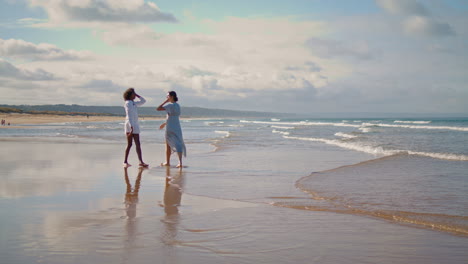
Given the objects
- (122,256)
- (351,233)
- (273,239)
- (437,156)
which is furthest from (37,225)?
(437,156)

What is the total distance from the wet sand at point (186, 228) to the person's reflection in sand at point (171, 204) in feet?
0.05

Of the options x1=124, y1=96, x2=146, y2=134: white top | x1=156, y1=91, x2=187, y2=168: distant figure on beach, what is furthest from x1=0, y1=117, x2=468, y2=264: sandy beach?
x1=124, y1=96, x2=146, y2=134: white top

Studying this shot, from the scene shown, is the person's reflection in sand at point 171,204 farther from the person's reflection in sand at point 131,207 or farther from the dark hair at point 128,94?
the dark hair at point 128,94

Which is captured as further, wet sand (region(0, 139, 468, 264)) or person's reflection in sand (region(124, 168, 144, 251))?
person's reflection in sand (region(124, 168, 144, 251))

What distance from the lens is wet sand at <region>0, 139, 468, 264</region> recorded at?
3.36 m

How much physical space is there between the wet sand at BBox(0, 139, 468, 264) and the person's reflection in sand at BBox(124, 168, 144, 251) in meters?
0.01

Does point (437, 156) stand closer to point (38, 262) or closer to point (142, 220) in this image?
point (142, 220)

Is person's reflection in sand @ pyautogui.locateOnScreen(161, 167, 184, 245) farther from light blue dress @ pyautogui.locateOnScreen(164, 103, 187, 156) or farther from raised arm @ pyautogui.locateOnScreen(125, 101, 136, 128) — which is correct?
raised arm @ pyautogui.locateOnScreen(125, 101, 136, 128)

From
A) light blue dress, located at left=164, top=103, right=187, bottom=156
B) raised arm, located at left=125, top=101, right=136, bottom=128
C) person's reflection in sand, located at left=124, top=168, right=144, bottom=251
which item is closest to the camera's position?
→ person's reflection in sand, located at left=124, top=168, right=144, bottom=251

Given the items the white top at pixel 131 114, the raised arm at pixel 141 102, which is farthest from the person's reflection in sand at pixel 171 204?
the raised arm at pixel 141 102

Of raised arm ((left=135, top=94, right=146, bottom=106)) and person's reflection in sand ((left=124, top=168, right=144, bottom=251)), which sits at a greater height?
raised arm ((left=135, top=94, right=146, bottom=106))

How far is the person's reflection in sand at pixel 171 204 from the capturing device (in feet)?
12.8

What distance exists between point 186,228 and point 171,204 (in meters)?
1.28

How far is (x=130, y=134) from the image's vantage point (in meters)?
9.70
